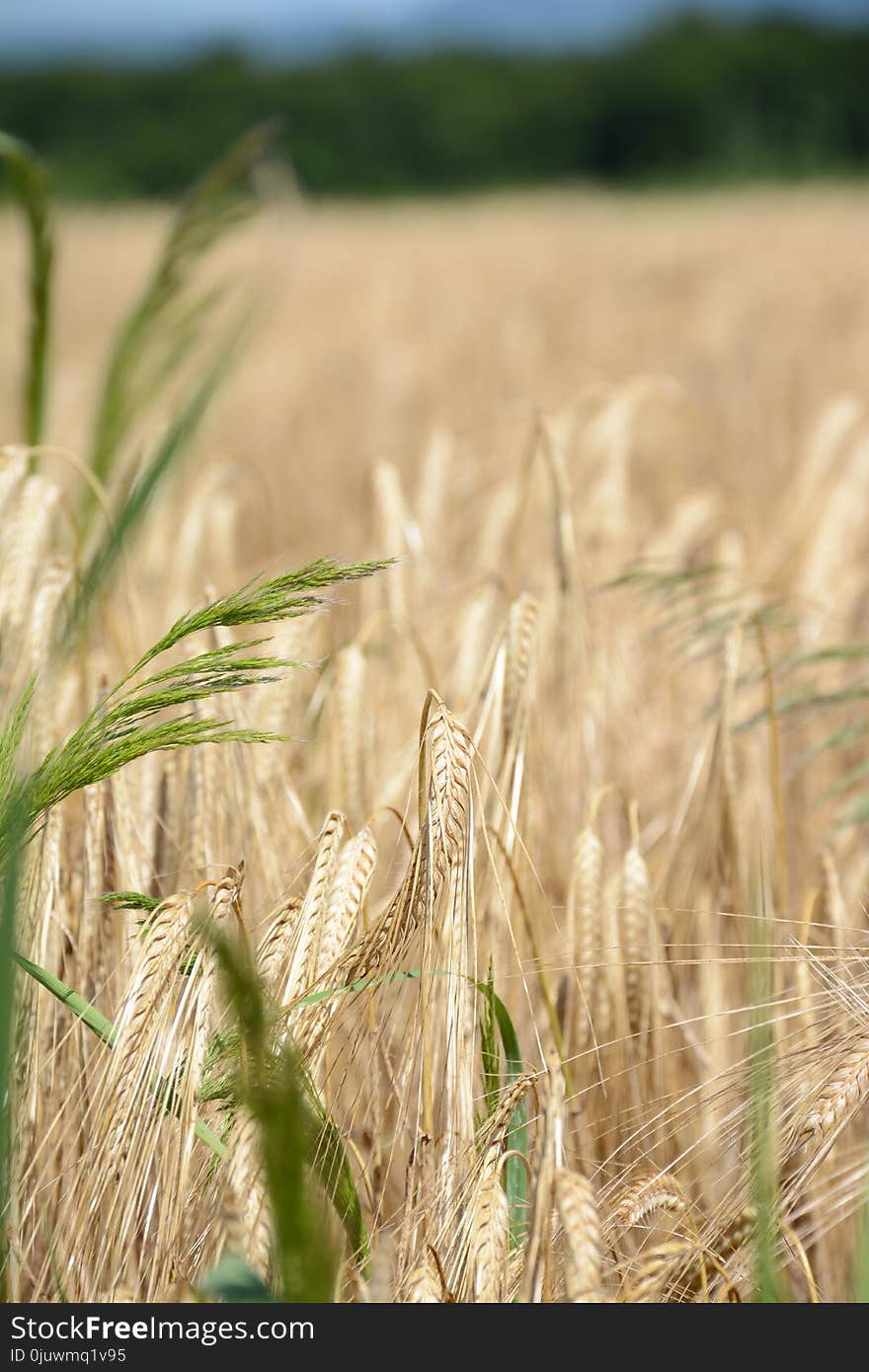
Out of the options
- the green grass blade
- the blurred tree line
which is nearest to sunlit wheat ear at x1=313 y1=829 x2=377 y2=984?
the green grass blade

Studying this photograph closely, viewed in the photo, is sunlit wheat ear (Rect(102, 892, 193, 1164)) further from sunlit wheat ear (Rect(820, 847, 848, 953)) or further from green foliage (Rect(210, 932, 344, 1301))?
sunlit wheat ear (Rect(820, 847, 848, 953))

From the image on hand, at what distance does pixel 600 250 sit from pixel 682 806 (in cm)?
309

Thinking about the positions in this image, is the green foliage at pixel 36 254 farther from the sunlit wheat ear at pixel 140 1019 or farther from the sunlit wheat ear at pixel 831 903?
the sunlit wheat ear at pixel 831 903

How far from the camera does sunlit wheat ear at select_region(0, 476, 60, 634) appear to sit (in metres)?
0.71

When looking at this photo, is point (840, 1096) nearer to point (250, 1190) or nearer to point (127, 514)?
point (250, 1190)

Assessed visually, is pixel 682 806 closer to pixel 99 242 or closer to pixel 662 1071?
pixel 662 1071

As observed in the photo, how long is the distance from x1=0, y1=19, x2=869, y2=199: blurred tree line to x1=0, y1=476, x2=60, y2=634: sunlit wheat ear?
13.0 m

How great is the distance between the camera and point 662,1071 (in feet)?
2.48

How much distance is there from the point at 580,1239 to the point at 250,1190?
0.43 feet

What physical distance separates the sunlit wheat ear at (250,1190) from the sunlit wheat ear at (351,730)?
1.16 ft

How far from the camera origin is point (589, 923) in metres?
0.73

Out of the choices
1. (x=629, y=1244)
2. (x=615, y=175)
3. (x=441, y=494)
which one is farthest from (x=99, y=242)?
→ (x=615, y=175)

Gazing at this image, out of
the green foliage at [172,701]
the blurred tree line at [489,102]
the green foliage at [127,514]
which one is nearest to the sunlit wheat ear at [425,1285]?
the green foliage at [172,701]

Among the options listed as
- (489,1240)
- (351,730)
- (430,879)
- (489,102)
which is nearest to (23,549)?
(351,730)
